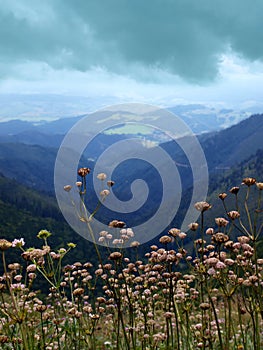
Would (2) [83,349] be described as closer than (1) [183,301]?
No

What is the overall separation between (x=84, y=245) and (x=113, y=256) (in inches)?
7691

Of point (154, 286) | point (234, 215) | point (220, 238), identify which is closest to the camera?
point (220, 238)

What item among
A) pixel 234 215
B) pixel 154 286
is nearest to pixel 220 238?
pixel 234 215

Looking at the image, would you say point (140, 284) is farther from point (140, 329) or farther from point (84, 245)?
Result: point (84, 245)

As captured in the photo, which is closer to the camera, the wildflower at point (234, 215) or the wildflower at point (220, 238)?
the wildflower at point (220, 238)

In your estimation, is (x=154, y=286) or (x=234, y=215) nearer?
(x=234, y=215)

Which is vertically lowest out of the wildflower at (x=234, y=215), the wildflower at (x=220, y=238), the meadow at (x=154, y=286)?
the meadow at (x=154, y=286)

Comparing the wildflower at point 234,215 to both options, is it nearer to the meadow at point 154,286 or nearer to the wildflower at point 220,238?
the meadow at point 154,286

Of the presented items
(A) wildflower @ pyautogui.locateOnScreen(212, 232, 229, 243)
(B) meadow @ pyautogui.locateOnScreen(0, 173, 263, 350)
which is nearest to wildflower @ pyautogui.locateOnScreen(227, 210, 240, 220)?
(B) meadow @ pyautogui.locateOnScreen(0, 173, 263, 350)

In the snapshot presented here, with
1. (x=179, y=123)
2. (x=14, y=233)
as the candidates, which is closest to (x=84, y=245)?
(x=14, y=233)

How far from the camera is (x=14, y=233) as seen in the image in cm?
17950

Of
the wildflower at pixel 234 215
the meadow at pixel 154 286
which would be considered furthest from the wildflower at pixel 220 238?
the wildflower at pixel 234 215

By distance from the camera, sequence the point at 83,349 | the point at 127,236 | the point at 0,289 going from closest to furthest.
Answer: the point at 0,289, the point at 127,236, the point at 83,349

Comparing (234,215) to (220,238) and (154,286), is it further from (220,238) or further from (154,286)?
(154,286)
